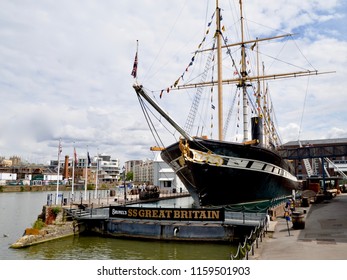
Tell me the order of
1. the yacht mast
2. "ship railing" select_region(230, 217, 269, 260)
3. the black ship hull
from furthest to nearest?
the yacht mast
the black ship hull
"ship railing" select_region(230, 217, 269, 260)

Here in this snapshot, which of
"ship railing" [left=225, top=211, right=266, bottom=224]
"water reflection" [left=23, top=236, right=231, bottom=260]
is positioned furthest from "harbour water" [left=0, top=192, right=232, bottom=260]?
"ship railing" [left=225, top=211, right=266, bottom=224]

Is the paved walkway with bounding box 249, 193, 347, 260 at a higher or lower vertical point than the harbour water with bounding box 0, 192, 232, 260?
higher

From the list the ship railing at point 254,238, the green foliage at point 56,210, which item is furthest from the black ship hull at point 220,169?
the green foliage at point 56,210

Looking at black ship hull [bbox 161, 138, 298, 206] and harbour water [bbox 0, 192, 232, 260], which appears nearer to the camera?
harbour water [bbox 0, 192, 232, 260]

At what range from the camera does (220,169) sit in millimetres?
22469

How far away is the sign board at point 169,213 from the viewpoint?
18.2 metres

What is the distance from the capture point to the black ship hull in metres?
22.2

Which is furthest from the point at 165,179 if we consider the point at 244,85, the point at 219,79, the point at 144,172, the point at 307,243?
the point at 144,172

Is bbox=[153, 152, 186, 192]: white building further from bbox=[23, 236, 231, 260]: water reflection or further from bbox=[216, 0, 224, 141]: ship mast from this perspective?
bbox=[23, 236, 231, 260]: water reflection

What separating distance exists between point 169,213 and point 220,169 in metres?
5.56

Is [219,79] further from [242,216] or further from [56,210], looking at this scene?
[56,210]

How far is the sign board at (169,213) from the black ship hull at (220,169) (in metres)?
4.02

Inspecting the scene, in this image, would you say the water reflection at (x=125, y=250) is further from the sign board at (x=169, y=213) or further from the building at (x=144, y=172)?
the building at (x=144, y=172)

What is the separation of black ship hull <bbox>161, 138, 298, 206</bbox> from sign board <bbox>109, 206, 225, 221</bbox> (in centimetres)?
402
